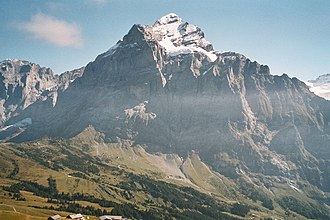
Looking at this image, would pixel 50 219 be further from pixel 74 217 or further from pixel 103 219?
pixel 103 219

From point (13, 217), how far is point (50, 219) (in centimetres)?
1416

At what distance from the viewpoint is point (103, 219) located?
18662 cm

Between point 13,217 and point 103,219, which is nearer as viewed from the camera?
point 13,217

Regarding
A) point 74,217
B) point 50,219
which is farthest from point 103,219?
point 50,219

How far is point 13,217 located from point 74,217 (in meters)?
27.0

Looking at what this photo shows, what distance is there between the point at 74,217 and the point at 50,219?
18382 mm

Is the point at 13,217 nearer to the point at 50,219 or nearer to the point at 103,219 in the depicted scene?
the point at 50,219

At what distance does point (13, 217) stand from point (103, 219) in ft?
148

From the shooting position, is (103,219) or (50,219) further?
(103,219)

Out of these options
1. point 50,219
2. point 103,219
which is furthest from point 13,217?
point 103,219

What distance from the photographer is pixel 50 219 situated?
509 ft

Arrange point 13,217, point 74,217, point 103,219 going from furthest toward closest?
point 103,219
point 74,217
point 13,217

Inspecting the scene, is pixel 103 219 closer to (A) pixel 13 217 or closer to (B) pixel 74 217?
(B) pixel 74 217

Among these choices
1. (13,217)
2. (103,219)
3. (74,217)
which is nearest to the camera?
(13,217)
